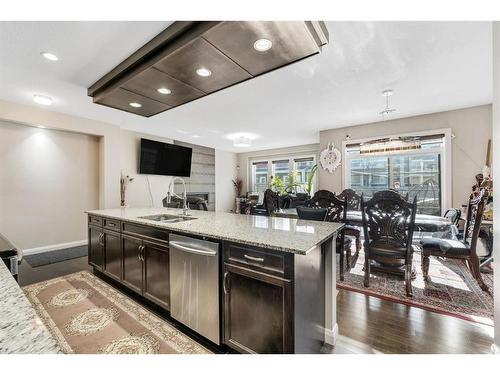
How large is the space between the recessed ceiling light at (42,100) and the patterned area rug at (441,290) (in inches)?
191

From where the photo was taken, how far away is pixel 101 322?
6.27 feet

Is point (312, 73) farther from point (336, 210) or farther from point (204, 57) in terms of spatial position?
point (336, 210)

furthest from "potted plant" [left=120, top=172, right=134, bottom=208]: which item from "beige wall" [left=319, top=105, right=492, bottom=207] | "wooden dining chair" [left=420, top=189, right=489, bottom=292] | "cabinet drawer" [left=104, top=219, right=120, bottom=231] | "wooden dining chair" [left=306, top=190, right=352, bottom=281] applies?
"beige wall" [left=319, top=105, right=492, bottom=207]

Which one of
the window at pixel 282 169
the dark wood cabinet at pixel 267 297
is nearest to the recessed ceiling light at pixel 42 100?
the dark wood cabinet at pixel 267 297

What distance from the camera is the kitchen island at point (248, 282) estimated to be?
1.25 metres

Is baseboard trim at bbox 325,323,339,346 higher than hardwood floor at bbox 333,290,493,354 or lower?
higher

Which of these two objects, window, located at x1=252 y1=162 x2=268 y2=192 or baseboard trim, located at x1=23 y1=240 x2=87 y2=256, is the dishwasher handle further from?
window, located at x1=252 y1=162 x2=268 y2=192

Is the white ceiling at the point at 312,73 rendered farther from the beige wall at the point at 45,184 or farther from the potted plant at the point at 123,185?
the potted plant at the point at 123,185

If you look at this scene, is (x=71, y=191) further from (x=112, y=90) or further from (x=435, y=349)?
(x=435, y=349)

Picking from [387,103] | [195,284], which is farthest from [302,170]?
[195,284]

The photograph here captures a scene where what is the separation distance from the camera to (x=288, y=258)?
1.22 metres

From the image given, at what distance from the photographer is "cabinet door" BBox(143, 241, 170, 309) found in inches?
73.8

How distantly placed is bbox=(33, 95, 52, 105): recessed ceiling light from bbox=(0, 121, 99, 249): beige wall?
2.83ft

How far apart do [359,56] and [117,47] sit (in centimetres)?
239
